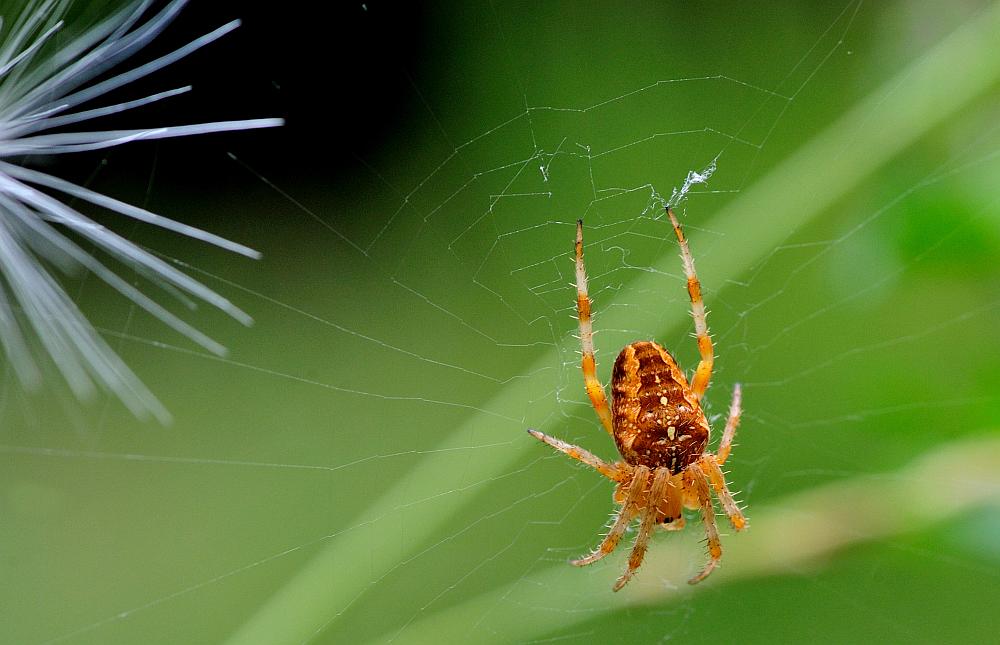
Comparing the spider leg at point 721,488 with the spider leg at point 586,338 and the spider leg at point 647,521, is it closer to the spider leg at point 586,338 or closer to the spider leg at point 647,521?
the spider leg at point 647,521

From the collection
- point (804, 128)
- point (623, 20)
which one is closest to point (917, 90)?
point (804, 128)

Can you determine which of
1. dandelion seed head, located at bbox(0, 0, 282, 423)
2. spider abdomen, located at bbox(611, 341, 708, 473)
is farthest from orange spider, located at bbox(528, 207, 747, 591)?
dandelion seed head, located at bbox(0, 0, 282, 423)

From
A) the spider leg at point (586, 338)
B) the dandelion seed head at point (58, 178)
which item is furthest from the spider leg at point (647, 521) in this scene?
the dandelion seed head at point (58, 178)

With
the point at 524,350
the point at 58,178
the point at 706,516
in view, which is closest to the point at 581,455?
the point at 706,516

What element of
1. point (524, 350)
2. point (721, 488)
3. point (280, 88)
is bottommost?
point (721, 488)

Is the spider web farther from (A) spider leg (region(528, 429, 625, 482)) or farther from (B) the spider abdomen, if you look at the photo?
(B) the spider abdomen

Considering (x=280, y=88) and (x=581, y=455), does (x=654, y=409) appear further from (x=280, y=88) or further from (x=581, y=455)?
(x=280, y=88)
